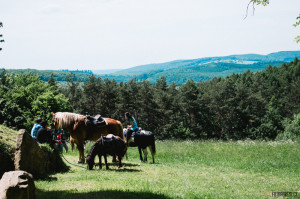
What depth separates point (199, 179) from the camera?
467 inches

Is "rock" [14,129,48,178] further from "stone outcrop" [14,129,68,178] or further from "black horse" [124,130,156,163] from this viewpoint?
"black horse" [124,130,156,163]

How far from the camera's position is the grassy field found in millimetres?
8555

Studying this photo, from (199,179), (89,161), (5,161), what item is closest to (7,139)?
(5,161)

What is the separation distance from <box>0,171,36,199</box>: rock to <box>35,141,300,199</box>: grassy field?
7.17ft

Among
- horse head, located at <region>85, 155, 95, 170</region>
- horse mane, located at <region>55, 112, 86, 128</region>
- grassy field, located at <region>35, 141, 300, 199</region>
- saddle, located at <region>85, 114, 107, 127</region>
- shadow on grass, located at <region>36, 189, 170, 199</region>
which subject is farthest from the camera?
saddle, located at <region>85, 114, 107, 127</region>

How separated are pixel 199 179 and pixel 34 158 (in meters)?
6.95

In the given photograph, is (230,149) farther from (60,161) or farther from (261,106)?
(261,106)

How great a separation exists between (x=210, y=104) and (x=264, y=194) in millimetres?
69466

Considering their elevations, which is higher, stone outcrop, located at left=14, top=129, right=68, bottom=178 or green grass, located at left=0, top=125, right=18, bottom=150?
green grass, located at left=0, top=125, right=18, bottom=150

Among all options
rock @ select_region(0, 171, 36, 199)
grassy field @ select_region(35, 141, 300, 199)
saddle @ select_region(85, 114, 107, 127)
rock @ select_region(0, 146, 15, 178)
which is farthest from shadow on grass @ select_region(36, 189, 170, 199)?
saddle @ select_region(85, 114, 107, 127)

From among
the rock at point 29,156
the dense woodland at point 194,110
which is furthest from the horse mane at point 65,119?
the dense woodland at point 194,110

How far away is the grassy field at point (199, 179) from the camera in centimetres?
855

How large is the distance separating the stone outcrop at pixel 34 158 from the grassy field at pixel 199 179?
598 millimetres

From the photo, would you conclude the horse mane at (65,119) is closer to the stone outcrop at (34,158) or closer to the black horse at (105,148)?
the stone outcrop at (34,158)
